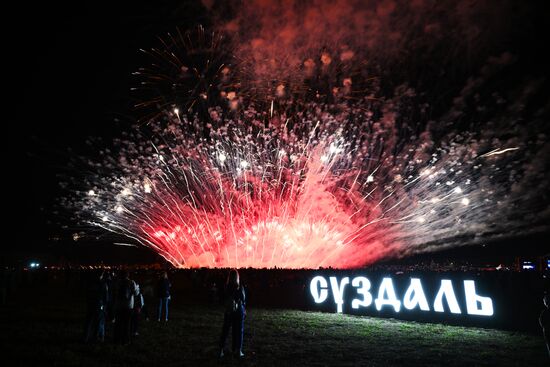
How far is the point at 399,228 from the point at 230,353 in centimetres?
2305

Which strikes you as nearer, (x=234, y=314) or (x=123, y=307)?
(x=234, y=314)

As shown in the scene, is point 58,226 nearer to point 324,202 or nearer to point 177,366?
point 324,202

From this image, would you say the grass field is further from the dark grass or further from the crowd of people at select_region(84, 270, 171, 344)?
the crowd of people at select_region(84, 270, 171, 344)

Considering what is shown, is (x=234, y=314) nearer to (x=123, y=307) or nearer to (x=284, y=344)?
(x=284, y=344)

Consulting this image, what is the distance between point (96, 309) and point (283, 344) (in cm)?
459

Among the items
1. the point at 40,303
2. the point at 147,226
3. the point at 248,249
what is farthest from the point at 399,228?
the point at 40,303

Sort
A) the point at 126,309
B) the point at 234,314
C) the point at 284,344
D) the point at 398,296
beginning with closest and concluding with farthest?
1. the point at 234,314
2. the point at 126,309
3. the point at 284,344
4. the point at 398,296

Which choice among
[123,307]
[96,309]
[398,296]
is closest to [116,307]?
[123,307]

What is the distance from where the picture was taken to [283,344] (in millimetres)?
11414

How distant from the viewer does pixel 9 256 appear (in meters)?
55.7

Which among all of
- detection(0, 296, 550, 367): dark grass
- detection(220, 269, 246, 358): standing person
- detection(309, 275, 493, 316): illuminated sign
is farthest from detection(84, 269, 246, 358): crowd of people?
detection(309, 275, 493, 316): illuminated sign

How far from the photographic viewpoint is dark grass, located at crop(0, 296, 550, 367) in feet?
31.1

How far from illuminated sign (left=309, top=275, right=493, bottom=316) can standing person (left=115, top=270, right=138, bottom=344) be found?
9.19 metres

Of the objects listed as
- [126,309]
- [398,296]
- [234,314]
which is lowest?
[234,314]
